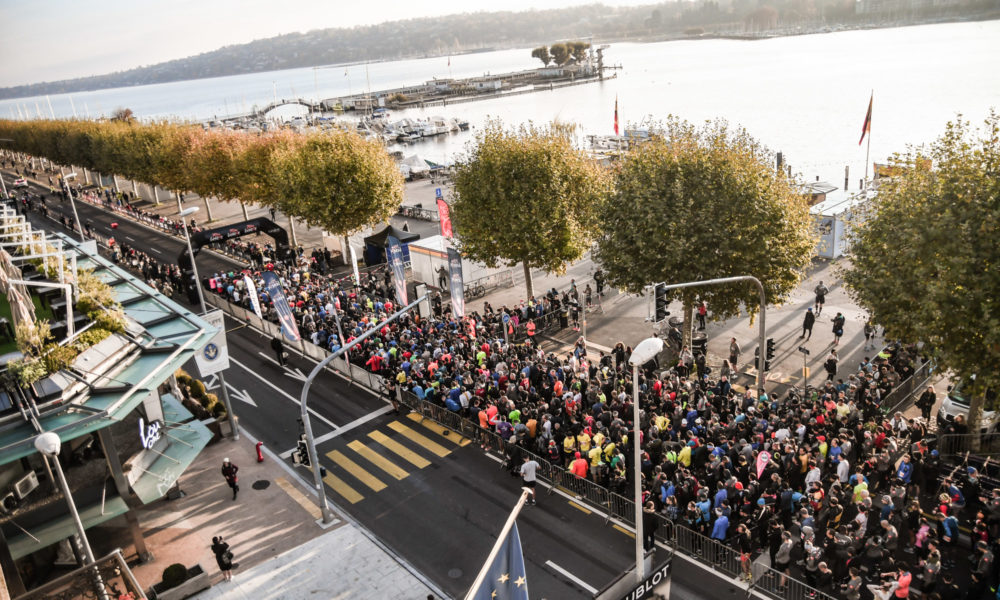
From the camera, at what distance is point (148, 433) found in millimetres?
19344

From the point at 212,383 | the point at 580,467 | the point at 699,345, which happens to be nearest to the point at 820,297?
the point at 699,345

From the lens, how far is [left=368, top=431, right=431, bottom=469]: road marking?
22562mm

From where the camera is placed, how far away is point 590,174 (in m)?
33.8

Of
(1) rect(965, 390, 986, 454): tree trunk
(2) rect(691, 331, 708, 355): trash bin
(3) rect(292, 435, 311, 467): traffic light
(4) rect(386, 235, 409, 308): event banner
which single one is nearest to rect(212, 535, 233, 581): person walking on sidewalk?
(3) rect(292, 435, 311, 467): traffic light

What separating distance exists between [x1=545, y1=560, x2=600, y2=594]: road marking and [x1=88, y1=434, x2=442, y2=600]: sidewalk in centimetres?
331

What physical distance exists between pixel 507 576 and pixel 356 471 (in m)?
14.5

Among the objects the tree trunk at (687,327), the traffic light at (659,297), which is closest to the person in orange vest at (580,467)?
the traffic light at (659,297)

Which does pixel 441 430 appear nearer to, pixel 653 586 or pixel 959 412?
pixel 653 586

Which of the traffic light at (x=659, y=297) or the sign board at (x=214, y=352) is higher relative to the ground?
the traffic light at (x=659, y=297)

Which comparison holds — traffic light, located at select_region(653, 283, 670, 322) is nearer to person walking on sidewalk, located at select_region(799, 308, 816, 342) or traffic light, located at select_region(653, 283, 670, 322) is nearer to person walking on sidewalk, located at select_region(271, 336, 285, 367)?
person walking on sidewalk, located at select_region(799, 308, 816, 342)

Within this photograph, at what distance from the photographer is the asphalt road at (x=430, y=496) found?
56.0 feet

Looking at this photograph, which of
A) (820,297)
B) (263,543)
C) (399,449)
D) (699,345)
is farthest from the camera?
(820,297)

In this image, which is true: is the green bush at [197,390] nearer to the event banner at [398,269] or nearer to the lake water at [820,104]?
the event banner at [398,269]

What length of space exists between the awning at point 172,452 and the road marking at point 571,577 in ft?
35.8
